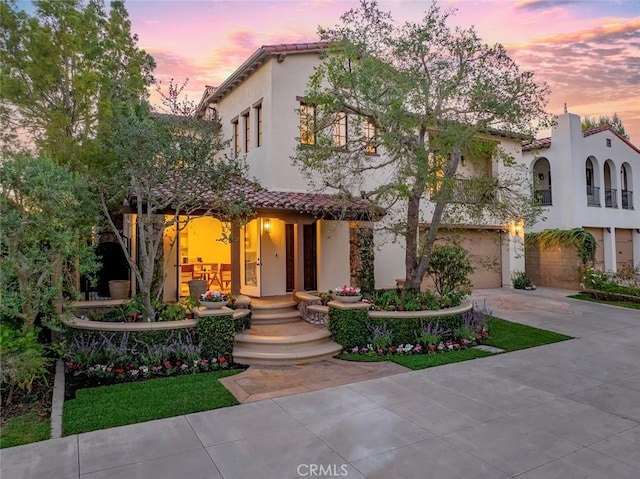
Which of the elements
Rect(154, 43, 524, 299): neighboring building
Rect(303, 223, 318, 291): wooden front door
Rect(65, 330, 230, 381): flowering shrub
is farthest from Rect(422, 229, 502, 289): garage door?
Rect(65, 330, 230, 381): flowering shrub

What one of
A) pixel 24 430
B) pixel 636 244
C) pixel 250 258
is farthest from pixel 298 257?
pixel 636 244

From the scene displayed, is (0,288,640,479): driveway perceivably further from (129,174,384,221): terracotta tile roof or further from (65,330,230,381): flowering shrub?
(129,174,384,221): terracotta tile roof

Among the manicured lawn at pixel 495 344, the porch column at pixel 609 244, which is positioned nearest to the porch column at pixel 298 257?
the manicured lawn at pixel 495 344

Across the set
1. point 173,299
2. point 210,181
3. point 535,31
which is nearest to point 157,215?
point 210,181

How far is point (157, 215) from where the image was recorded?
33.2 feet

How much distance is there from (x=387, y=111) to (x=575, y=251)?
42.0 feet

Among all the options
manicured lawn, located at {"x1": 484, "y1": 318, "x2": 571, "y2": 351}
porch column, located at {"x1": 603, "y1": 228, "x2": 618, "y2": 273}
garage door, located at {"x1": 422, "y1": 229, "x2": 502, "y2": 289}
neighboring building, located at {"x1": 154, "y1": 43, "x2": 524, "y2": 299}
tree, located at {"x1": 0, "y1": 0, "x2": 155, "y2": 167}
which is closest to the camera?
tree, located at {"x1": 0, "y1": 0, "x2": 155, "y2": 167}

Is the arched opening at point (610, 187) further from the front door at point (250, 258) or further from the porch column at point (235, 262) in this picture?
the porch column at point (235, 262)

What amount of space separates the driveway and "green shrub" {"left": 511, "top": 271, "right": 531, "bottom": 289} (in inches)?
415

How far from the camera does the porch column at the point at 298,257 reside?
12.7 meters

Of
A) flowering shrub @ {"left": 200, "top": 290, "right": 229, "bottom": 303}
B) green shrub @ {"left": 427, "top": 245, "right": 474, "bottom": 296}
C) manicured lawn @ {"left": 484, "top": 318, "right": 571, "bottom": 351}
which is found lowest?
manicured lawn @ {"left": 484, "top": 318, "right": 571, "bottom": 351}

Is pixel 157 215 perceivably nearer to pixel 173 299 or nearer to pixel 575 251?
pixel 173 299

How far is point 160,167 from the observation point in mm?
7898

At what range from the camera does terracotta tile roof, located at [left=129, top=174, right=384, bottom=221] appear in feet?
34.0
